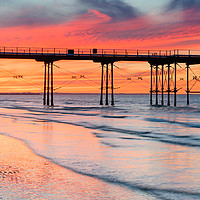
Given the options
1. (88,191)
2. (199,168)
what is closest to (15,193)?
(88,191)

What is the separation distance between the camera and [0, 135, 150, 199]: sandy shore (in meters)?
10.2

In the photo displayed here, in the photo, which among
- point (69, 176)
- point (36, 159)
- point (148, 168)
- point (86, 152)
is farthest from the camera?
point (86, 152)

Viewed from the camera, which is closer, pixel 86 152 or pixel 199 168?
pixel 199 168

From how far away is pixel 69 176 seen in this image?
12.5 meters

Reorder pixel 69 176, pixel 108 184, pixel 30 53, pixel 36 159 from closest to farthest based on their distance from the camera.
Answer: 1. pixel 108 184
2. pixel 69 176
3. pixel 36 159
4. pixel 30 53

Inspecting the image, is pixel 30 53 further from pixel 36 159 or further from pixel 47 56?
pixel 36 159

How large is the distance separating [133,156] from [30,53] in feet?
145

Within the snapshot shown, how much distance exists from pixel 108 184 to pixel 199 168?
430 centimetres

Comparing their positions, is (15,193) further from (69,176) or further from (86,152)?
(86,152)

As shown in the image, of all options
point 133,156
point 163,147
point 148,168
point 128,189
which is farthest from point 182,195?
point 163,147

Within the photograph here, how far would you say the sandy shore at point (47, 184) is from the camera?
1023 cm

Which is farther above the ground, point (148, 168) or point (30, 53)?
point (30, 53)

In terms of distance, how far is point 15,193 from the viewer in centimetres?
1032

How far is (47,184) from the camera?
11.3 m
